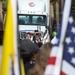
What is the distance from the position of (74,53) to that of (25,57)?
580mm

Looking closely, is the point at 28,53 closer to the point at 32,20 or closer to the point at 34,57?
the point at 34,57

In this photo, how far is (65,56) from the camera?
3779 mm

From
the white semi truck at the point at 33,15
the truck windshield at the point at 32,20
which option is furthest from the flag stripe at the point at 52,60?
the truck windshield at the point at 32,20

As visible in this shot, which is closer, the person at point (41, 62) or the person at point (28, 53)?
the person at point (41, 62)

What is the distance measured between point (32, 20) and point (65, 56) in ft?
65.1

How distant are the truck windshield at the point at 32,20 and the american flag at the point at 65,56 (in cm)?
1926

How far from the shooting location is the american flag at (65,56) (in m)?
3.76

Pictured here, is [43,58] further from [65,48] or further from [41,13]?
[41,13]

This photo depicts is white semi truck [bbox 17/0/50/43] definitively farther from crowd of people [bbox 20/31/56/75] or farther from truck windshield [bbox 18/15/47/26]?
crowd of people [bbox 20/31/56/75]

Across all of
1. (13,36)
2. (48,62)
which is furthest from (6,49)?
(48,62)

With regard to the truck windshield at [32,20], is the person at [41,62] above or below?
above

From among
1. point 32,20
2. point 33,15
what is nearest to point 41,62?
point 33,15

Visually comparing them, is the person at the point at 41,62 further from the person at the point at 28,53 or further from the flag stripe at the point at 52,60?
the person at the point at 28,53

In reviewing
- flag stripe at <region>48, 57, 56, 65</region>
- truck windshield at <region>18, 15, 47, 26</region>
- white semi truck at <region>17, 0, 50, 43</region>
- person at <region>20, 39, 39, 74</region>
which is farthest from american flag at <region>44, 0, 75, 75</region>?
truck windshield at <region>18, 15, 47, 26</region>
